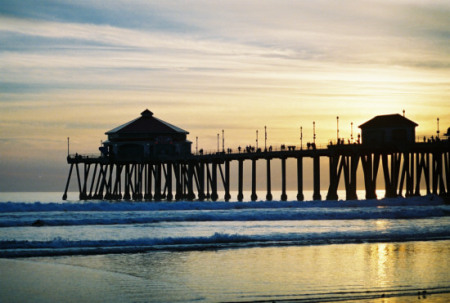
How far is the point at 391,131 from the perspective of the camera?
58406 mm

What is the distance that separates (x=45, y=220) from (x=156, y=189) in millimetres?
47496

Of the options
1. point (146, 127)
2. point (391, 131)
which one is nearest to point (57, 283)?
point (391, 131)

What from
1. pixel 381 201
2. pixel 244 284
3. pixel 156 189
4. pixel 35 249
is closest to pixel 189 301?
pixel 244 284

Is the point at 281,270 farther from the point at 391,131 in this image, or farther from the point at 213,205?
the point at 391,131

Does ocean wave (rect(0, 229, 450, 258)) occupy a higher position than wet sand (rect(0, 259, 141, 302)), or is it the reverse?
ocean wave (rect(0, 229, 450, 258))

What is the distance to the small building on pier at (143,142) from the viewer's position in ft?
285

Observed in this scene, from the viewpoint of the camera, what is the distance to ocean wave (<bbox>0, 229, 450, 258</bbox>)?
78.6 feet

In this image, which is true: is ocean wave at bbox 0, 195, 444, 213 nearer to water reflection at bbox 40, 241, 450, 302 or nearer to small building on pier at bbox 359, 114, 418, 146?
small building on pier at bbox 359, 114, 418, 146

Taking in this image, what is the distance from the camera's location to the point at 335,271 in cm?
1927

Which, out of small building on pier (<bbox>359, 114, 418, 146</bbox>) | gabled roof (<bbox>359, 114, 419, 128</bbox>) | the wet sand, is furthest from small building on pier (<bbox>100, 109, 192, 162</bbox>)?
the wet sand

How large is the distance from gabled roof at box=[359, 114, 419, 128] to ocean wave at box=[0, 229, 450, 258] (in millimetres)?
29387

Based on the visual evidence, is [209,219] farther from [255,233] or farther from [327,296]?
[327,296]

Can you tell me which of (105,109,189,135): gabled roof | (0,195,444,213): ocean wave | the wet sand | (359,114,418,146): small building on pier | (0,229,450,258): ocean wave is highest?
(105,109,189,135): gabled roof

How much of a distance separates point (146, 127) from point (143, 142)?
2010mm
